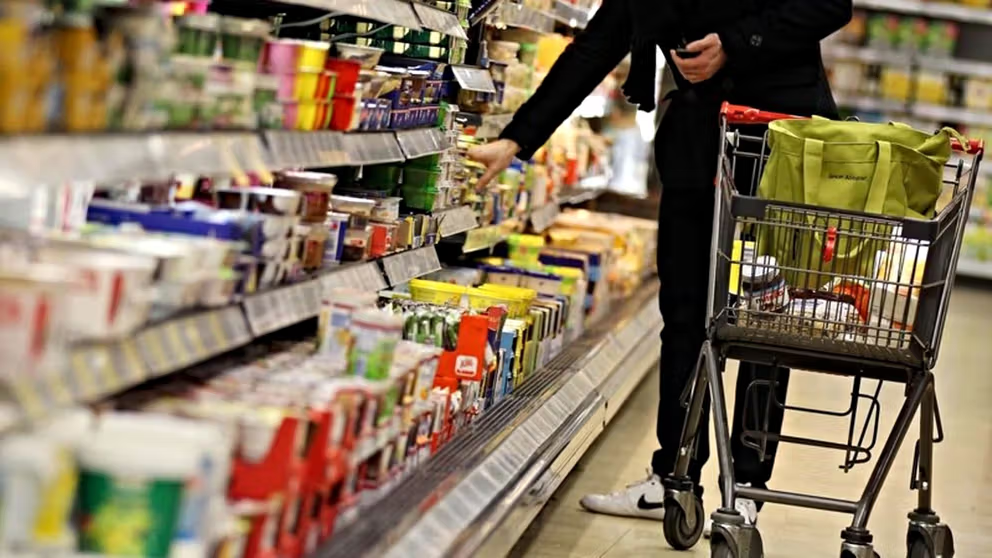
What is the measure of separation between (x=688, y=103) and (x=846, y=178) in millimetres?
772

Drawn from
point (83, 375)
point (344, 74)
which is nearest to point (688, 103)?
point (344, 74)

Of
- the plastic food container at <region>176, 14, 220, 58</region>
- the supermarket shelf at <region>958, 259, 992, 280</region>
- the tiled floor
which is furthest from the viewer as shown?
the supermarket shelf at <region>958, 259, 992, 280</region>

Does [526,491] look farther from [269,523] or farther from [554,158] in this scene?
[554,158]

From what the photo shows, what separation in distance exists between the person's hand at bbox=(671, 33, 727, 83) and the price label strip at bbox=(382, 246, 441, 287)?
30.2 inches

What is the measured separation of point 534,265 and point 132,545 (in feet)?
10.6

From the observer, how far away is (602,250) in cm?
568

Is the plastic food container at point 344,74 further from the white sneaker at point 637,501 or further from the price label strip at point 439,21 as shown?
the white sneaker at point 637,501

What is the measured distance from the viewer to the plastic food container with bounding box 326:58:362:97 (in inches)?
113

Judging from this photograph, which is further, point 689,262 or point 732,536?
point 689,262

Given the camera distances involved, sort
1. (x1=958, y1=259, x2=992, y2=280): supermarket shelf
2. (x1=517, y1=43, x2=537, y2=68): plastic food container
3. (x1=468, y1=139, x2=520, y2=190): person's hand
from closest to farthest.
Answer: (x1=468, y1=139, x2=520, y2=190): person's hand, (x1=517, y1=43, x2=537, y2=68): plastic food container, (x1=958, y1=259, x2=992, y2=280): supermarket shelf

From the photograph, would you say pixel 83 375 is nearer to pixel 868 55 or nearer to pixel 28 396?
pixel 28 396

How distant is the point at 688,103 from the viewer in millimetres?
4016

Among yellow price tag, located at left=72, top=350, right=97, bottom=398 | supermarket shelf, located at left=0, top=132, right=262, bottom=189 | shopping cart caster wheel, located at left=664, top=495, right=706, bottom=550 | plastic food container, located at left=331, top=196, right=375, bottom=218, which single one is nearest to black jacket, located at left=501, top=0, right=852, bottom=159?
plastic food container, located at left=331, top=196, right=375, bottom=218

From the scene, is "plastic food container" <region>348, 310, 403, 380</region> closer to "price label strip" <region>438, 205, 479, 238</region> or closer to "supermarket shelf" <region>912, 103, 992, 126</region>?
"price label strip" <region>438, 205, 479, 238</region>
